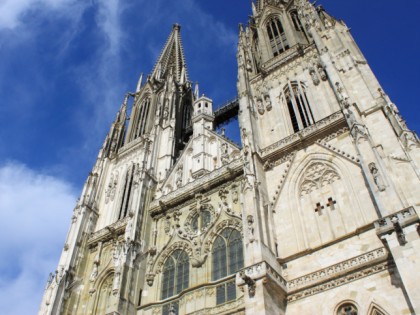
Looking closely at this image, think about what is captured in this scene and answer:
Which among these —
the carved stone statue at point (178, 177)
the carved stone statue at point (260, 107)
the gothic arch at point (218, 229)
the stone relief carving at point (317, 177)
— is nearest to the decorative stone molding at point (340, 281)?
the stone relief carving at point (317, 177)

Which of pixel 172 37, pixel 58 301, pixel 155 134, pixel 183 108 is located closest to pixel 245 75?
pixel 155 134

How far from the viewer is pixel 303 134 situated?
57.7 ft

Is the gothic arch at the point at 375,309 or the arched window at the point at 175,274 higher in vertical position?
the arched window at the point at 175,274

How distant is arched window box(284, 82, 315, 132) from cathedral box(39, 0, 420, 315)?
0.23ft

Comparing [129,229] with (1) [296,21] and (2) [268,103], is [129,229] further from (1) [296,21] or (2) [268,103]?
(1) [296,21]

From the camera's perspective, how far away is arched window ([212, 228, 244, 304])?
50.2 ft

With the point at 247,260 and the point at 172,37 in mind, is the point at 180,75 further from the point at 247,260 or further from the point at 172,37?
the point at 247,260

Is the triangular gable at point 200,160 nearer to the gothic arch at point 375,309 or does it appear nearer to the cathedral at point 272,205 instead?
the cathedral at point 272,205

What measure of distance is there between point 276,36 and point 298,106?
334 inches

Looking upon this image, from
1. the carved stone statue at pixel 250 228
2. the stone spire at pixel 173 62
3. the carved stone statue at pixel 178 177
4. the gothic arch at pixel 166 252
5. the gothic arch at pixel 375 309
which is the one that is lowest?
the gothic arch at pixel 375 309

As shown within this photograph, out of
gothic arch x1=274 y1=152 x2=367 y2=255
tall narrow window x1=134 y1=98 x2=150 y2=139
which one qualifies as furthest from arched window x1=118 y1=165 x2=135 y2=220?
gothic arch x1=274 y1=152 x2=367 y2=255

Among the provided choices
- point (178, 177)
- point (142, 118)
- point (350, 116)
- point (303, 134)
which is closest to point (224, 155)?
point (178, 177)

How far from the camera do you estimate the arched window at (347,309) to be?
11.7m

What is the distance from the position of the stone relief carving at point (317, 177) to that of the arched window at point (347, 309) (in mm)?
4923
